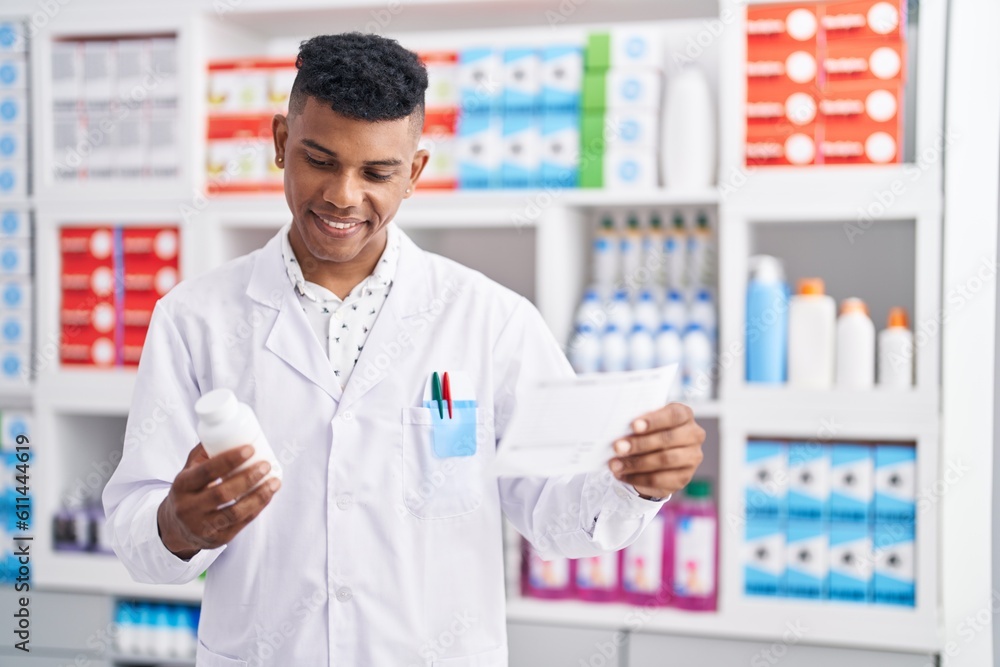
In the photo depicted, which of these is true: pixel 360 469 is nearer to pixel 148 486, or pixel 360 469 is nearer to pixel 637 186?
Result: pixel 148 486

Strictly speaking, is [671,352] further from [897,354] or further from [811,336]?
[897,354]

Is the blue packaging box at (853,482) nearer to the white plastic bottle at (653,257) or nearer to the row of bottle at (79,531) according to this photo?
the white plastic bottle at (653,257)

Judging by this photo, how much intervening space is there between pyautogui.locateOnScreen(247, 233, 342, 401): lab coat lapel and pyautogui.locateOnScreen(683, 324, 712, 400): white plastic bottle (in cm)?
124

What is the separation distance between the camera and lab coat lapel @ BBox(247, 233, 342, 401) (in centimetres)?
150

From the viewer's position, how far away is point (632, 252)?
8.92 ft

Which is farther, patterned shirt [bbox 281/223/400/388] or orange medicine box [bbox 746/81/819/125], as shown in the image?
orange medicine box [bbox 746/81/819/125]

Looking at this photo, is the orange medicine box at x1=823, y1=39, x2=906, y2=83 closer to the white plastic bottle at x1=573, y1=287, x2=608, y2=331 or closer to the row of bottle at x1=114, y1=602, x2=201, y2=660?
the white plastic bottle at x1=573, y1=287, x2=608, y2=331

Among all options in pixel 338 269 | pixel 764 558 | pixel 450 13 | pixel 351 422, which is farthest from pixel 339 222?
pixel 764 558

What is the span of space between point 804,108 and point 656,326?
2.14ft

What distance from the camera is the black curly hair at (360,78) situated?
138 centimetres

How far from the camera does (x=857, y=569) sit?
242 centimetres

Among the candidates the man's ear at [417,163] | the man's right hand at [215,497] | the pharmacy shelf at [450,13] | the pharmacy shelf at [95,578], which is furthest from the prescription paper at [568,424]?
the pharmacy shelf at [95,578]

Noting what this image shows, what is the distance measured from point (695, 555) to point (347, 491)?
1307 mm

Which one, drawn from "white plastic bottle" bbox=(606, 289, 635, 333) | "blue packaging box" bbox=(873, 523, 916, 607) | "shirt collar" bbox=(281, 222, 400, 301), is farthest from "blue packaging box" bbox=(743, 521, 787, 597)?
"shirt collar" bbox=(281, 222, 400, 301)
